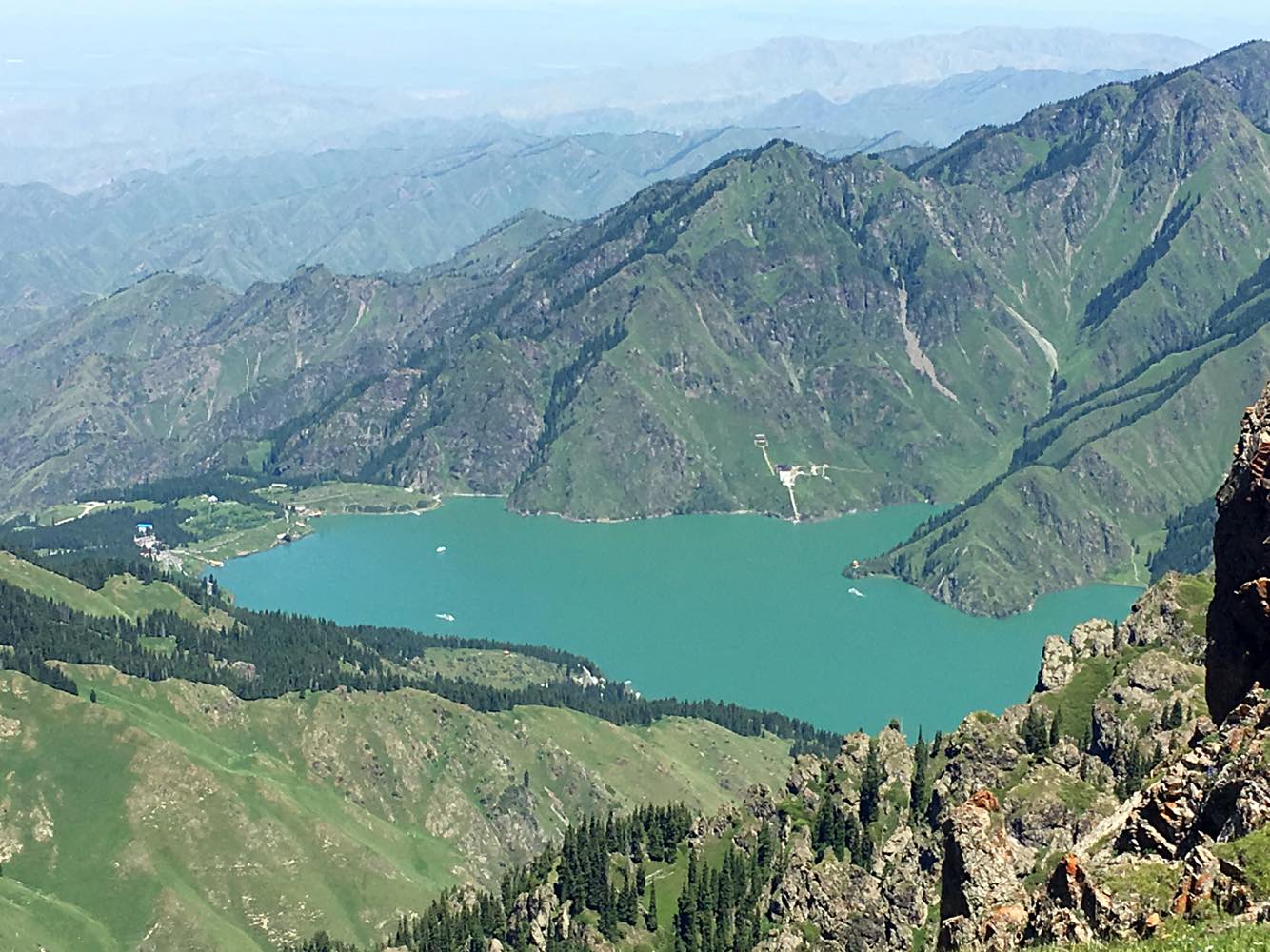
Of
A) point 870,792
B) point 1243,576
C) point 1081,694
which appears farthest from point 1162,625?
point 1243,576

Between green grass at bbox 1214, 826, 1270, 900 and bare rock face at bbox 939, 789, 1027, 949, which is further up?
green grass at bbox 1214, 826, 1270, 900

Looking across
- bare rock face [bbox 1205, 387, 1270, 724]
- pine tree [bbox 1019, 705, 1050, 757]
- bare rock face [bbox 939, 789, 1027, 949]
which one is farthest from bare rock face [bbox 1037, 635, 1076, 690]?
bare rock face [bbox 1205, 387, 1270, 724]

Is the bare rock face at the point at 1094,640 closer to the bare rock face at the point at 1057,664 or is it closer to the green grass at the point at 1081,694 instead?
the bare rock face at the point at 1057,664

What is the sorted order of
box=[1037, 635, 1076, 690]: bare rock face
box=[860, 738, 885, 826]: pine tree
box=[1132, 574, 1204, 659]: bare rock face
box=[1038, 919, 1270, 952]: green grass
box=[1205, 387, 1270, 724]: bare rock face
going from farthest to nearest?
box=[1037, 635, 1076, 690]: bare rock face < box=[860, 738, 885, 826]: pine tree < box=[1132, 574, 1204, 659]: bare rock face < box=[1205, 387, 1270, 724]: bare rock face < box=[1038, 919, 1270, 952]: green grass

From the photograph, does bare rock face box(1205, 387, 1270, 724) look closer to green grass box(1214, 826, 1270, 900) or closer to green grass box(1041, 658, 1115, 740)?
green grass box(1214, 826, 1270, 900)

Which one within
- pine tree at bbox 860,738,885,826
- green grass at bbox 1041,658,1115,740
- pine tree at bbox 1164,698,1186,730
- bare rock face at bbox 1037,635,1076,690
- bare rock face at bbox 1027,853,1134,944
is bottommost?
pine tree at bbox 860,738,885,826

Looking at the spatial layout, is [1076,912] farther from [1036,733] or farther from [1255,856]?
[1036,733]

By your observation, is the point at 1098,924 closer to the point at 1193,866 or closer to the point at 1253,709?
the point at 1193,866
